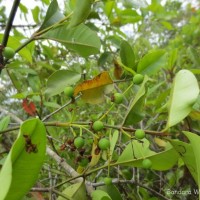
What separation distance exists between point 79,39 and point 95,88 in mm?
165

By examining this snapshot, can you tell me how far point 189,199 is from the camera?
1.88 m

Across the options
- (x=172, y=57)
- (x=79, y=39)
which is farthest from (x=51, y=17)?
(x=172, y=57)

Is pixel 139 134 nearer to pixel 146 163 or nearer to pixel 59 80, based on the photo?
pixel 146 163

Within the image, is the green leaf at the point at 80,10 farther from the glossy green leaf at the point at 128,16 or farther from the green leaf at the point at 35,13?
the green leaf at the point at 35,13

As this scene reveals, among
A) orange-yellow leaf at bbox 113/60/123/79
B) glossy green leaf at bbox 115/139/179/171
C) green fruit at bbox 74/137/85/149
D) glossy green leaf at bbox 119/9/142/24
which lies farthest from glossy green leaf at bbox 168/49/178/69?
green fruit at bbox 74/137/85/149

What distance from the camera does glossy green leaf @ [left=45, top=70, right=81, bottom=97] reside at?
36.7 inches

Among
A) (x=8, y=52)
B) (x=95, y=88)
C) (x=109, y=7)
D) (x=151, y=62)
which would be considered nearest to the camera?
(x=8, y=52)

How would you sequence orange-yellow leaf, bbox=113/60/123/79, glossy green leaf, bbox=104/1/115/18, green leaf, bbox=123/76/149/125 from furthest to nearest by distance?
glossy green leaf, bbox=104/1/115/18 → orange-yellow leaf, bbox=113/60/123/79 → green leaf, bbox=123/76/149/125

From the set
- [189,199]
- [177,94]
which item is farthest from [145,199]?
[177,94]

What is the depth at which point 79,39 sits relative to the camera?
986mm

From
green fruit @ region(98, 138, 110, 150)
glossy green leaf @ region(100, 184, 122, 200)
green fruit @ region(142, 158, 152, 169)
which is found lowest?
glossy green leaf @ region(100, 184, 122, 200)

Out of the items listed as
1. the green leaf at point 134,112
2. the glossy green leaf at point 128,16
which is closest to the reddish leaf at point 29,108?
the green leaf at point 134,112

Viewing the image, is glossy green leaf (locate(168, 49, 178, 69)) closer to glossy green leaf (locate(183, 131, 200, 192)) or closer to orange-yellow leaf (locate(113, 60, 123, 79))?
orange-yellow leaf (locate(113, 60, 123, 79))

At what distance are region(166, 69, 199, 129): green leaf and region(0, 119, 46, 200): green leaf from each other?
0.85 ft
